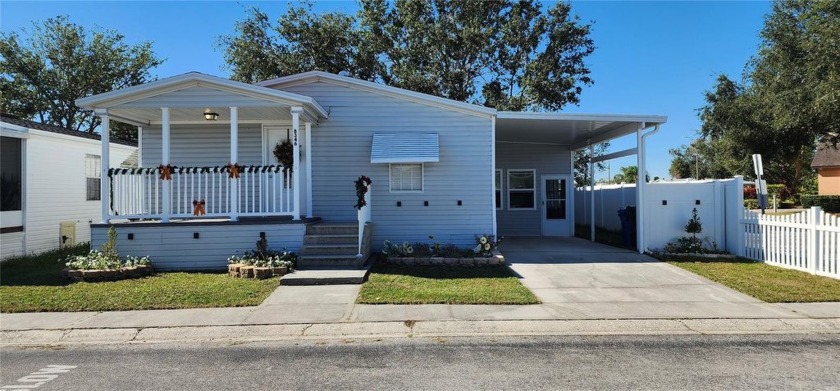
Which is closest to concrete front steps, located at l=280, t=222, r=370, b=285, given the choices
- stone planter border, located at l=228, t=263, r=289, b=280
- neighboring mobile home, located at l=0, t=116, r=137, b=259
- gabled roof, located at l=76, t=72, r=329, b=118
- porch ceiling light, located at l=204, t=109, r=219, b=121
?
stone planter border, located at l=228, t=263, r=289, b=280

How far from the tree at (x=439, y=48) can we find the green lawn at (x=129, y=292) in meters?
13.8

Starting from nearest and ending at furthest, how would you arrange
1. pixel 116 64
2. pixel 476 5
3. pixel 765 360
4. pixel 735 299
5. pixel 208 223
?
pixel 765 360
pixel 735 299
pixel 208 223
pixel 476 5
pixel 116 64

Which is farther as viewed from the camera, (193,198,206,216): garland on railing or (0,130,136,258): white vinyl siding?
(0,130,136,258): white vinyl siding

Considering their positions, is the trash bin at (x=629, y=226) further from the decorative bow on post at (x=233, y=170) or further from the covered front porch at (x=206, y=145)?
the decorative bow on post at (x=233, y=170)

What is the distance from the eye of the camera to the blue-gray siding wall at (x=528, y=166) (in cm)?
1505

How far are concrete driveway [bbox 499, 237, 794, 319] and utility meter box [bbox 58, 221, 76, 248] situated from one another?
1113 cm

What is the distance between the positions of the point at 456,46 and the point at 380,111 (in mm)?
10763

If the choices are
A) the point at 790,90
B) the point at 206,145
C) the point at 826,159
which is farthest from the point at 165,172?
the point at 826,159

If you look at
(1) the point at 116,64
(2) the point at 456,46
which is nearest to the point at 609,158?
(2) the point at 456,46

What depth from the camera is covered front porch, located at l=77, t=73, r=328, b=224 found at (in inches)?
356

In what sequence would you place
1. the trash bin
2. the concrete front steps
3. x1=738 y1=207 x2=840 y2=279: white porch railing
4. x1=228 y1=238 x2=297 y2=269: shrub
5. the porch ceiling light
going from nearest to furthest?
the concrete front steps → x1=738 y1=207 x2=840 y2=279: white porch railing → x1=228 y1=238 x2=297 y2=269: shrub → the porch ceiling light → the trash bin

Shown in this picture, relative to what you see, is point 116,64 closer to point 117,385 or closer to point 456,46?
point 456,46

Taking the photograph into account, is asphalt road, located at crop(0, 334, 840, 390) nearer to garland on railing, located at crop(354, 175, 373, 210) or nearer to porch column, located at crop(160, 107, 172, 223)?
garland on railing, located at crop(354, 175, 373, 210)

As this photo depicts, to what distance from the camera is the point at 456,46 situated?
20.3 m
